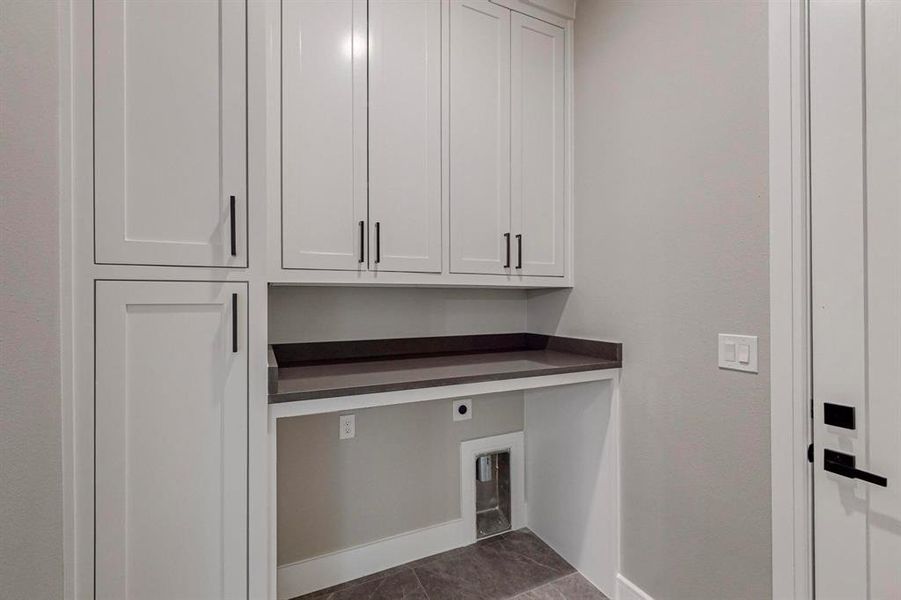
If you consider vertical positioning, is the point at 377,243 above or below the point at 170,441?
above

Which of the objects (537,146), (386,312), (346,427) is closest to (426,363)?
(386,312)

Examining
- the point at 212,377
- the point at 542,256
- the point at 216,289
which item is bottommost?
the point at 212,377

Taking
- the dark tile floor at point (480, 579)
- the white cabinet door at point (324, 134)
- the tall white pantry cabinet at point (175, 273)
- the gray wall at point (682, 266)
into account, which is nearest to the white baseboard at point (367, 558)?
the dark tile floor at point (480, 579)

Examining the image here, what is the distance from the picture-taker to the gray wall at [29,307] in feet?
2.95

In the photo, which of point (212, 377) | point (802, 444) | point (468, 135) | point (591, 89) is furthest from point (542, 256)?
point (212, 377)

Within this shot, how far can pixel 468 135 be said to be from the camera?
1.81 m

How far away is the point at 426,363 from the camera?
1.85m

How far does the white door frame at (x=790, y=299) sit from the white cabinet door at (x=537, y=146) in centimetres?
88

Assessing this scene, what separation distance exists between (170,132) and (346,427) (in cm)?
131

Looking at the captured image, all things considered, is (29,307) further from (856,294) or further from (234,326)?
(856,294)

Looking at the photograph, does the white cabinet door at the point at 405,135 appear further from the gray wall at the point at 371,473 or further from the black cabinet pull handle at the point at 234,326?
the gray wall at the point at 371,473

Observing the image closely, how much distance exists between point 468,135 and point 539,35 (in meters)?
0.62

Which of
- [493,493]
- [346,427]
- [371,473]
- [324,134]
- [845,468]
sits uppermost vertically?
[324,134]

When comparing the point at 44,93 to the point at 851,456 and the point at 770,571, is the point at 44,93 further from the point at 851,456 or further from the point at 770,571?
the point at 770,571
